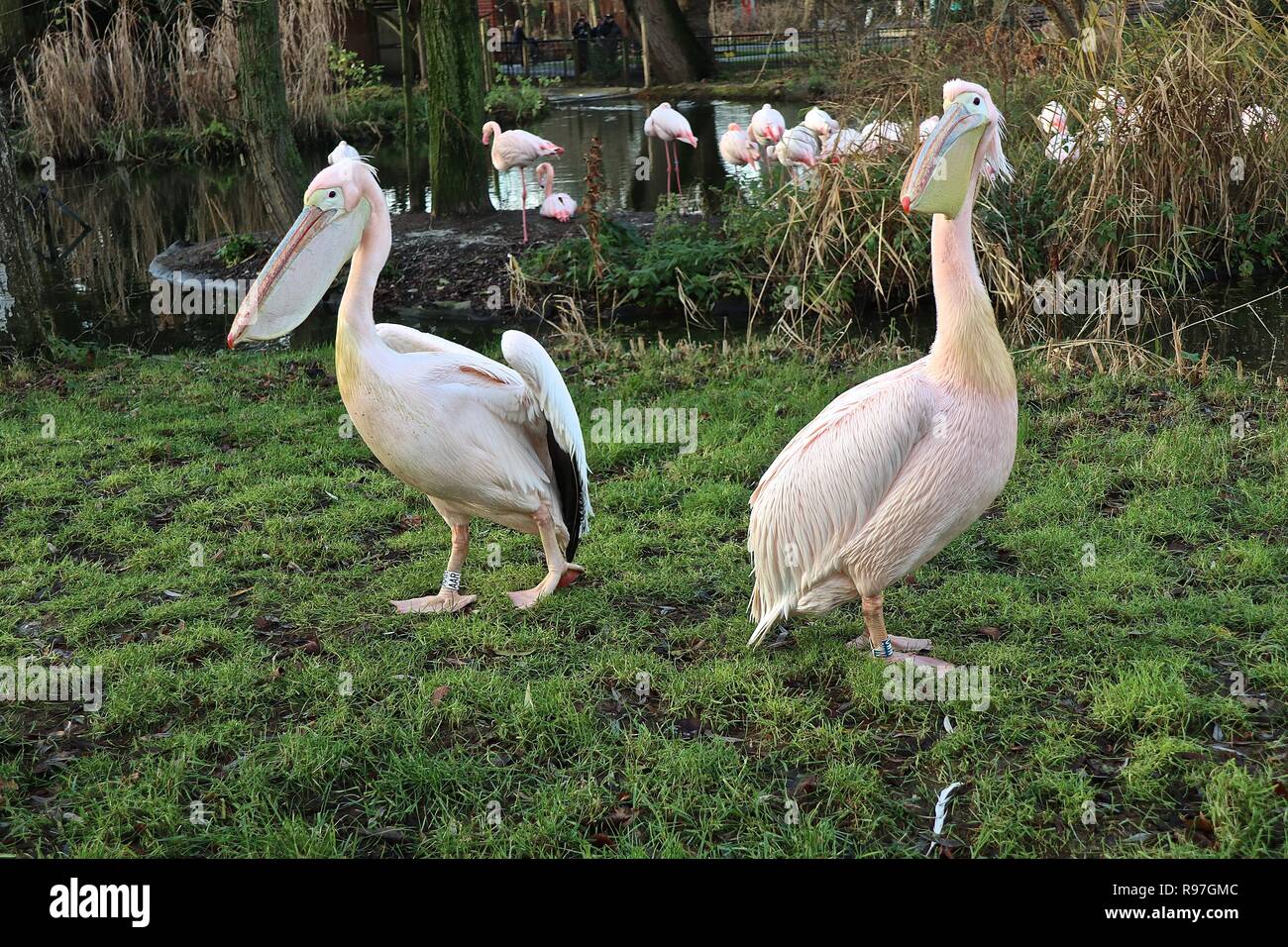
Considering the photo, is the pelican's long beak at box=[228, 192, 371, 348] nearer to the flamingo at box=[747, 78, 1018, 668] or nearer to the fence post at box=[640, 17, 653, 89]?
the flamingo at box=[747, 78, 1018, 668]

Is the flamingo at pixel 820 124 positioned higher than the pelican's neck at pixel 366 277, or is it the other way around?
the flamingo at pixel 820 124

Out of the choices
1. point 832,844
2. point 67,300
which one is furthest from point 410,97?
point 832,844

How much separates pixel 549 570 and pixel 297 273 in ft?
4.67

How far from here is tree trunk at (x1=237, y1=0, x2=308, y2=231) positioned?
947 cm

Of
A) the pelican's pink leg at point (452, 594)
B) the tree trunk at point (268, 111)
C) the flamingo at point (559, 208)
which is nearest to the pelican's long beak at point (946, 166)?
the pelican's pink leg at point (452, 594)

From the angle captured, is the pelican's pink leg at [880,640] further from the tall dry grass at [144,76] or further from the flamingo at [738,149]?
the tall dry grass at [144,76]

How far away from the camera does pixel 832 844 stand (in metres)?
2.89

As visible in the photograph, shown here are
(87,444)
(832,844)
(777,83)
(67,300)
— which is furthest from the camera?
(777,83)

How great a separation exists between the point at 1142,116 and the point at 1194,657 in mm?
5174

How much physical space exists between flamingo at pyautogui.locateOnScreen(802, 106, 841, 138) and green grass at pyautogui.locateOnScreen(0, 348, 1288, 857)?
4.61 metres

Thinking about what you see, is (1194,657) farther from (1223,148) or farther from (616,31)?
(616,31)

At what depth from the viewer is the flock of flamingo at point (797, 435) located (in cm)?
338

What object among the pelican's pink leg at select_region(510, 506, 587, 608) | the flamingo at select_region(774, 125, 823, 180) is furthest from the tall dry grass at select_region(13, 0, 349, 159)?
the pelican's pink leg at select_region(510, 506, 587, 608)

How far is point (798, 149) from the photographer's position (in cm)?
1011
